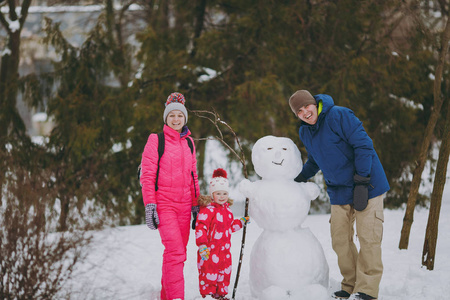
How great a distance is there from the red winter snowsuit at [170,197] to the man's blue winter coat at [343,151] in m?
1.03

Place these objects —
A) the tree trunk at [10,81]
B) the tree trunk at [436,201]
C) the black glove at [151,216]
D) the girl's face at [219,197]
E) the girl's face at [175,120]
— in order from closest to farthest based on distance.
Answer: the black glove at [151,216], the girl's face at [175,120], the girl's face at [219,197], the tree trunk at [436,201], the tree trunk at [10,81]

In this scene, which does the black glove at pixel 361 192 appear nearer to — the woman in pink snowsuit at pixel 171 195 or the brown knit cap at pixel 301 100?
the brown knit cap at pixel 301 100

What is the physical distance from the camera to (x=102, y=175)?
7.29m

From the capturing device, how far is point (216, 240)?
3.49m

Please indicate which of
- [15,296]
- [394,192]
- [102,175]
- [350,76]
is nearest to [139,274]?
[15,296]

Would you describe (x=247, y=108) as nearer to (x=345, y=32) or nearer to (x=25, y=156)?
(x=345, y=32)

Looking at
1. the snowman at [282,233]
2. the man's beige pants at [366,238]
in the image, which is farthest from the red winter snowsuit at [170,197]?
the man's beige pants at [366,238]

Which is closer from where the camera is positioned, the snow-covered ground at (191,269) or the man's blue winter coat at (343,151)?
the man's blue winter coat at (343,151)

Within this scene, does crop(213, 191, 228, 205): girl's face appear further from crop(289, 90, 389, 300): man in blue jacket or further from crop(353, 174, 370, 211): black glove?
crop(353, 174, 370, 211): black glove

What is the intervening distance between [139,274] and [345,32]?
535 centimetres

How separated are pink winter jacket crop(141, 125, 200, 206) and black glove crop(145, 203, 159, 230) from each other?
0.04m

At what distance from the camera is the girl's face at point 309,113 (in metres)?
3.24

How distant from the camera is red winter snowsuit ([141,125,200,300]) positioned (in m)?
3.31

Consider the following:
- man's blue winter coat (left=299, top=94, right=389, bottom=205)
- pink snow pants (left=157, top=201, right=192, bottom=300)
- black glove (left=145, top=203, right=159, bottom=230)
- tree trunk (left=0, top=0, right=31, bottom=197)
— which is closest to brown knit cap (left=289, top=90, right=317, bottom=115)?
man's blue winter coat (left=299, top=94, right=389, bottom=205)
